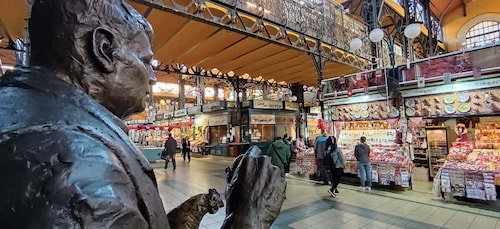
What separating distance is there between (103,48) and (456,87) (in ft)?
23.9

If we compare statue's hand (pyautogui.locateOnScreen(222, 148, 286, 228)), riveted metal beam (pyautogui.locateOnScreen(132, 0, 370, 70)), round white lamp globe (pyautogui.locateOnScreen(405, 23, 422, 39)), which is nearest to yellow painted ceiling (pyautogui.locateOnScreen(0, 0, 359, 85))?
riveted metal beam (pyautogui.locateOnScreen(132, 0, 370, 70))

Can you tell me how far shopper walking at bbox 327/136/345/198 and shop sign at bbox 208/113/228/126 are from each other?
33.2 ft

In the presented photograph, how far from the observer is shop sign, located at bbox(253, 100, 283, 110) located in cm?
1570

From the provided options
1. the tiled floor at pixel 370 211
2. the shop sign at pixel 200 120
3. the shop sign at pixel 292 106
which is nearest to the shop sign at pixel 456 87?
the tiled floor at pixel 370 211

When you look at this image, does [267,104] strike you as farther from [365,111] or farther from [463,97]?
[463,97]

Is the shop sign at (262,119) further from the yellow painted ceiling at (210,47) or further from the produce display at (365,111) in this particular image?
the produce display at (365,111)

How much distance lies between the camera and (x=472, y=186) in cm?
532

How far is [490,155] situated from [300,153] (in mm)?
4986

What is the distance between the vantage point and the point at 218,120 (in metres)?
17.1

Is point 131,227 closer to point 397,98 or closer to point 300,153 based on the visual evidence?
point 397,98

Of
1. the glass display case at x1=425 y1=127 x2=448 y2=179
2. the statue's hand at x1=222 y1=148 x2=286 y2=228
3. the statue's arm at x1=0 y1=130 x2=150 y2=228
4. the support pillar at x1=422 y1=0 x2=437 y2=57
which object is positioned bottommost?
the glass display case at x1=425 y1=127 x2=448 y2=179

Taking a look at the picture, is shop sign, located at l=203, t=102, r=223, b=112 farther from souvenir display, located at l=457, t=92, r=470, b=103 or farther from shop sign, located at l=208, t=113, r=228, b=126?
souvenir display, located at l=457, t=92, r=470, b=103

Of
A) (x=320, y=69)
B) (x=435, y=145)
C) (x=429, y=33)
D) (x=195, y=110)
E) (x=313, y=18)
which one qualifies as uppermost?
(x=429, y=33)

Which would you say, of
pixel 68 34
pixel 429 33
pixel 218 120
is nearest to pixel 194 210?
pixel 68 34
